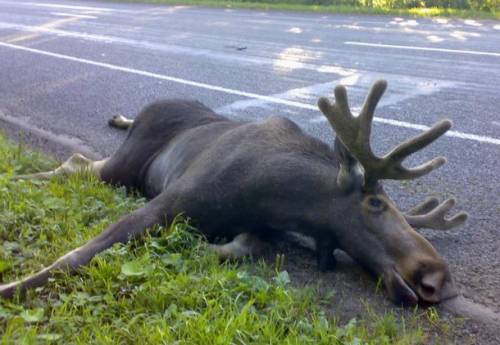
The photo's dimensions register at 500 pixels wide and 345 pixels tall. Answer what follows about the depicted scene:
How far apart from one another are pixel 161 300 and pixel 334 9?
17.5 metres

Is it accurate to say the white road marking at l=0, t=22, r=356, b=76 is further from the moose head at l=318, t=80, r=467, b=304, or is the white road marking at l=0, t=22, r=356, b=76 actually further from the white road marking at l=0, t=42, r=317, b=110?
the moose head at l=318, t=80, r=467, b=304

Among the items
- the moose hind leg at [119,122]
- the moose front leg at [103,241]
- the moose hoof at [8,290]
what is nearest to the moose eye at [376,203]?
the moose front leg at [103,241]

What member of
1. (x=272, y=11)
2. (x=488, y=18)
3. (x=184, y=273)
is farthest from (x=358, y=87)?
(x=272, y=11)

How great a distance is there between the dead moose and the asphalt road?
27 cm

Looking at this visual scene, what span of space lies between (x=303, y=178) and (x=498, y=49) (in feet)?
28.9

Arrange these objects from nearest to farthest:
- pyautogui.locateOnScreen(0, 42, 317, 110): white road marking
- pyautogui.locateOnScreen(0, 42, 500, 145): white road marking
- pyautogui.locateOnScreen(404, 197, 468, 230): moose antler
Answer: pyautogui.locateOnScreen(404, 197, 468, 230): moose antler, pyautogui.locateOnScreen(0, 42, 500, 145): white road marking, pyautogui.locateOnScreen(0, 42, 317, 110): white road marking

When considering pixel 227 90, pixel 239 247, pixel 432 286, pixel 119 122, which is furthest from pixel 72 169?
pixel 227 90

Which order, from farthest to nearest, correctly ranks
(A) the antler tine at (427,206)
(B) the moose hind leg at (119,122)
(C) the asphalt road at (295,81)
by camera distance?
(B) the moose hind leg at (119,122) → (C) the asphalt road at (295,81) → (A) the antler tine at (427,206)

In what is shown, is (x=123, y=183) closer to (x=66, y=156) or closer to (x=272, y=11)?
(x=66, y=156)

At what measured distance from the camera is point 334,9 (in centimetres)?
2019

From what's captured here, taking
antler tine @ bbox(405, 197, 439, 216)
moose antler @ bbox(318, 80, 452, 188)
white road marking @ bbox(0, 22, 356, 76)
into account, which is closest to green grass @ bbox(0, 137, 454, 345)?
moose antler @ bbox(318, 80, 452, 188)

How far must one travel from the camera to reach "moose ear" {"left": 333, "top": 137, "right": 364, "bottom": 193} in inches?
161

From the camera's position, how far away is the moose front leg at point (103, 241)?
3.82 metres

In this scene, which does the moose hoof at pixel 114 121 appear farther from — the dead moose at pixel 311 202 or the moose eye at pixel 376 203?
the moose eye at pixel 376 203
